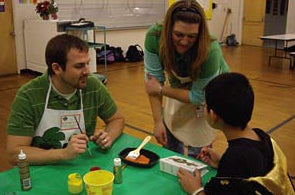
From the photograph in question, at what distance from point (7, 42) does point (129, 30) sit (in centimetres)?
268

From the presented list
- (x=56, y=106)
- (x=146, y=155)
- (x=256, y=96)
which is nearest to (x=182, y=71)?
(x=146, y=155)

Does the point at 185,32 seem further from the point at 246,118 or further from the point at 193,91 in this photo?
the point at 246,118

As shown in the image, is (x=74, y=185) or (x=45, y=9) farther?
(x=45, y=9)

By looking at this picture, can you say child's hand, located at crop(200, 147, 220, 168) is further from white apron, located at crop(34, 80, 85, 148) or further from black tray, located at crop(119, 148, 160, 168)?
white apron, located at crop(34, 80, 85, 148)

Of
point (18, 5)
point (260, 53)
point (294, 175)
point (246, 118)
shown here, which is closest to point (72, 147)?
point (246, 118)

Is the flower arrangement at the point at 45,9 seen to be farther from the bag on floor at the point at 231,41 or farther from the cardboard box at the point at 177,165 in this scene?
the bag on floor at the point at 231,41

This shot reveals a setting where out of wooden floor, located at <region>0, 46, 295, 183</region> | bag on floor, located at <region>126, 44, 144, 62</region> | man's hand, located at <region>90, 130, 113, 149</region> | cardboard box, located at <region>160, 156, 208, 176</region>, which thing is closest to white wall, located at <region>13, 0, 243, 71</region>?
bag on floor, located at <region>126, 44, 144, 62</region>

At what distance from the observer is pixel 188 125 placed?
1.96m

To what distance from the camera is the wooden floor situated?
3.36 metres

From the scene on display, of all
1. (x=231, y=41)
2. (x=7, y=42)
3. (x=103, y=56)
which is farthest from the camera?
(x=231, y=41)

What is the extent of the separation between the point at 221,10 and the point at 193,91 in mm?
8409

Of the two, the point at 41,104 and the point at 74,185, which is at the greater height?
the point at 41,104

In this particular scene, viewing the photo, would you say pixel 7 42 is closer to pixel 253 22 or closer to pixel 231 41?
pixel 231 41

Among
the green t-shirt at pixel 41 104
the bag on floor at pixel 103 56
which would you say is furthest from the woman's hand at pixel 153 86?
the bag on floor at pixel 103 56
